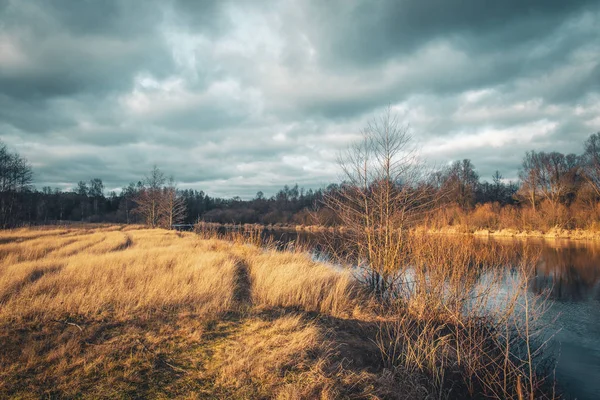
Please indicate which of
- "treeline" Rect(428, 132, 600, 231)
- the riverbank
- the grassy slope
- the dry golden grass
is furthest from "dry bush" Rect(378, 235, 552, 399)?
the riverbank

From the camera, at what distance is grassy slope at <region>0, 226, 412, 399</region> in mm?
3039

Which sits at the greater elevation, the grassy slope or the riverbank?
the grassy slope

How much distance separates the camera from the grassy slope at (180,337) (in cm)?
304

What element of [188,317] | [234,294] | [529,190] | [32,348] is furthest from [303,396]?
[529,190]

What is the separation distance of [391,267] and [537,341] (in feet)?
12.1

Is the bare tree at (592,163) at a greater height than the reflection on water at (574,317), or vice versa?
the bare tree at (592,163)

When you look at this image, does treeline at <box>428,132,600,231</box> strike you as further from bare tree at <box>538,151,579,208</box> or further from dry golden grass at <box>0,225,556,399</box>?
dry golden grass at <box>0,225,556,399</box>

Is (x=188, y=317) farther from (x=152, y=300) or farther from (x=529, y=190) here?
(x=529, y=190)

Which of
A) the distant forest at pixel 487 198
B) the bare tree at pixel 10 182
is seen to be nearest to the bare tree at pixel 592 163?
the distant forest at pixel 487 198

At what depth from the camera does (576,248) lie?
21.4m

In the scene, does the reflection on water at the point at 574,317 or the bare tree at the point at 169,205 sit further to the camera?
the bare tree at the point at 169,205

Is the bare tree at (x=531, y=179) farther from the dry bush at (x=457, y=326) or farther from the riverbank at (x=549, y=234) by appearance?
the dry bush at (x=457, y=326)

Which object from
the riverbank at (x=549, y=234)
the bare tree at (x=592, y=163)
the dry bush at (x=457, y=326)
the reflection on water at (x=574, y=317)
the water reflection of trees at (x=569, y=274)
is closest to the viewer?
the dry bush at (x=457, y=326)

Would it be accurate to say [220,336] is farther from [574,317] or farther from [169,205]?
[169,205]
